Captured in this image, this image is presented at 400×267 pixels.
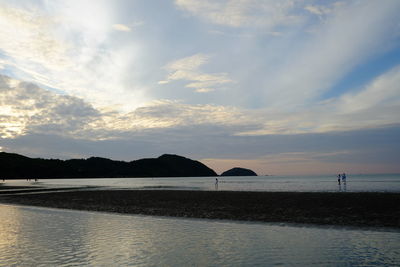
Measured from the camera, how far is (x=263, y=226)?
23062mm

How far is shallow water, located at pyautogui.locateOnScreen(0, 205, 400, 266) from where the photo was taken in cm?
1367

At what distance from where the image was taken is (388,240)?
17.2 m

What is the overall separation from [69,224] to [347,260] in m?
20.7

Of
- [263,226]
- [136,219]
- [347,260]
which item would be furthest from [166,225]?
A: [347,260]

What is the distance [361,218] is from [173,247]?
1703cm

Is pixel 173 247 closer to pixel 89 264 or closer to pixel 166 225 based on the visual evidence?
pixel 89 264

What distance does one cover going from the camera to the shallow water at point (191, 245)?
13672 mm

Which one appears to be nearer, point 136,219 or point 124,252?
point 124,252

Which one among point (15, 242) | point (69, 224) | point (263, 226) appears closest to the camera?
point (15, 242)

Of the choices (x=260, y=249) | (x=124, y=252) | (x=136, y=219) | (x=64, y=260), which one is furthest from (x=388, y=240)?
(x=136, y=219)

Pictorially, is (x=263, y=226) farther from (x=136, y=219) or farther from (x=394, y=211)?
(x=394, y=211)

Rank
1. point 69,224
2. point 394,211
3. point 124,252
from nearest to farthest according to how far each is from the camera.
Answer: point 124,252 < point 69,224 < point 394,211

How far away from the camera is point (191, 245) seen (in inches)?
664

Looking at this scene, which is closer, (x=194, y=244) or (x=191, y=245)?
(x=191, y=245)
